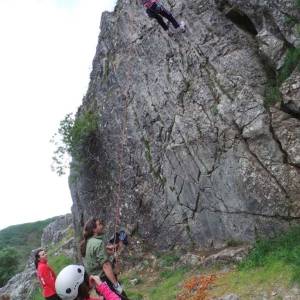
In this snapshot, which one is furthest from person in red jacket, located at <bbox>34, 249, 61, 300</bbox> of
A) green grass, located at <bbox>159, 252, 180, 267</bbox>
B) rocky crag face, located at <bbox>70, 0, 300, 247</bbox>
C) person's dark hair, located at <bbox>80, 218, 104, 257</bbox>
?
rocky crag face, located at <bbox>70, 0, 300, 247</bbox>

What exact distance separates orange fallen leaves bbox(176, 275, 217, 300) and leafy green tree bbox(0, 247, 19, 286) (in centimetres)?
4538

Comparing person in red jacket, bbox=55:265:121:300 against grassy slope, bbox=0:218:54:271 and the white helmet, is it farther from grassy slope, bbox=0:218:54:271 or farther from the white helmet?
grassy slope, bbox=0:218:54:271

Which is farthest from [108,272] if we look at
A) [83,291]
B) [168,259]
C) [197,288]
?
[168,259]

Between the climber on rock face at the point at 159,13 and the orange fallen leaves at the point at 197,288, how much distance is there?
9554 millimetres

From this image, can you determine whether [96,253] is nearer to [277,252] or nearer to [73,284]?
[73,284]

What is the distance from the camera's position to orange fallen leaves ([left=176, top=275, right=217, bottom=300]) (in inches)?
543

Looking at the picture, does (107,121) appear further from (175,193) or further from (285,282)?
(285,282)

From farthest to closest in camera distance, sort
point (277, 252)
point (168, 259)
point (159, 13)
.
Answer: point (168, 259) → point (159, 13) → point (277, 252)

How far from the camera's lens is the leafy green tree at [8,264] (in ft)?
184

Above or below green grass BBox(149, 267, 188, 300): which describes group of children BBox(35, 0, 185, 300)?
above

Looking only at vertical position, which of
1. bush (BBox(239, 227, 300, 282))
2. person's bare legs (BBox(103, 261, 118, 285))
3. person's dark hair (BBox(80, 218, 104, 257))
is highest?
person's dark hair (BBox(80, 218, 104, 257))

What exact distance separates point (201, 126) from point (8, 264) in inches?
1842

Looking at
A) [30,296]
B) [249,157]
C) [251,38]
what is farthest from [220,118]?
[30,296]

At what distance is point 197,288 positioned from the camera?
47.4 feet
